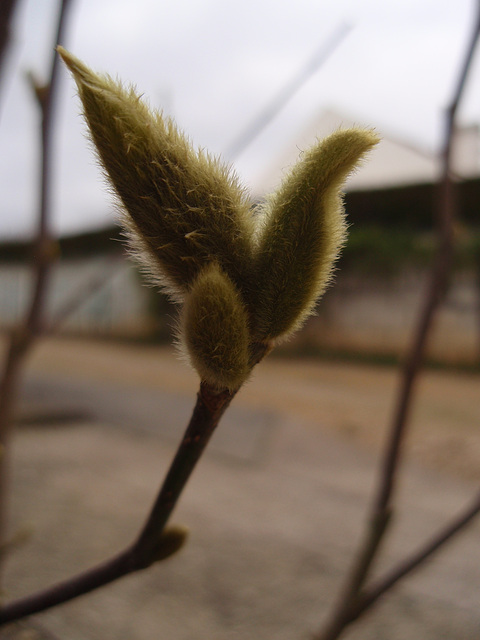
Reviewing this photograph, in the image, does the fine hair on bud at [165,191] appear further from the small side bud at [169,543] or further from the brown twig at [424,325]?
the brown twig at [424,325]

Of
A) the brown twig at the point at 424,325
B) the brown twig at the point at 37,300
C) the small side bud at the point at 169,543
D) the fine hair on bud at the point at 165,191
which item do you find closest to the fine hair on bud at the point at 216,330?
the fine hair on bud at the point at 165,191

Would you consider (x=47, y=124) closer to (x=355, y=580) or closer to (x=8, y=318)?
(x=355, y=580)

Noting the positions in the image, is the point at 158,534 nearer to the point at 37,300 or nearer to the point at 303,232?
the point at 303,232

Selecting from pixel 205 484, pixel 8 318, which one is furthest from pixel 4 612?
pixel 8 318

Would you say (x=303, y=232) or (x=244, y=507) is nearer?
(x=303, y=232)

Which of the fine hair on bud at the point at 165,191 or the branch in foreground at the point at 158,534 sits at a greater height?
the fine hair on bud at the point at 165,191

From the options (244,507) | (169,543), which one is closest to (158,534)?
(169,543)

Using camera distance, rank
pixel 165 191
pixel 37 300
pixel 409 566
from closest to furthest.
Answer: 1. pixel 165 191
2. pixel 409 566
3. pixel 37 300
